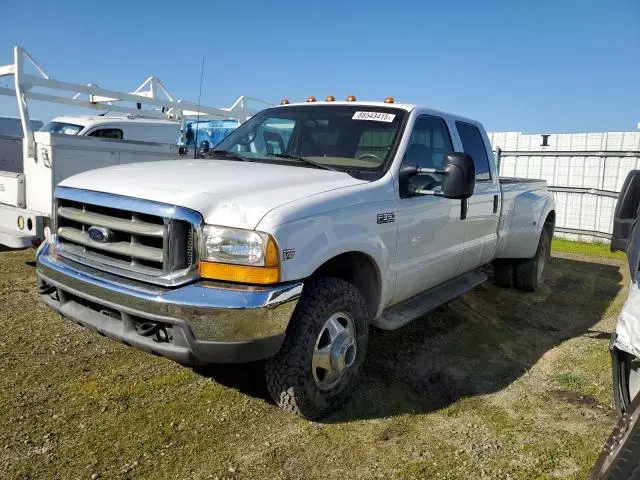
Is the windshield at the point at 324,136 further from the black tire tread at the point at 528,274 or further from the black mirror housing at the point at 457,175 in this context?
the black tire tread at the point at 528,274

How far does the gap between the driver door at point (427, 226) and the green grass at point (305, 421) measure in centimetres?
69

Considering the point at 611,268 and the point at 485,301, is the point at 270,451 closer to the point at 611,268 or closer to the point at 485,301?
the point at 485,301

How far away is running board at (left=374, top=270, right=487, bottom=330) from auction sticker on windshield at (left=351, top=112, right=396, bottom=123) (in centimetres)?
138

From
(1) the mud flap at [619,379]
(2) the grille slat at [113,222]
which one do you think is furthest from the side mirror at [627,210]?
(2) the grille slat at [113,222]

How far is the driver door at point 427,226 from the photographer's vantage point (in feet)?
12.6

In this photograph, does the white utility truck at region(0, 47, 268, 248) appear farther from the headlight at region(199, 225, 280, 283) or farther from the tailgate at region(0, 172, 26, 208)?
the headlight at region(199, 225, 280, 283)

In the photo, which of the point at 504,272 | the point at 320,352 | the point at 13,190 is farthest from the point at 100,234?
the point at 504,272

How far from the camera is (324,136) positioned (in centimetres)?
416

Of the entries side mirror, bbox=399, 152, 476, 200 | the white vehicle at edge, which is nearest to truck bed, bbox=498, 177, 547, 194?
side mirror, bbox=399, 152, 476, 200

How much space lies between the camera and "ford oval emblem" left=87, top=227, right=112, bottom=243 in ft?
10.1

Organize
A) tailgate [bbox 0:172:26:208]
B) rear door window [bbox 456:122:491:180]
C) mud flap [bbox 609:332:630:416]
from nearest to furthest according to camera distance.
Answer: mud flap [bbox 609:332:630:416], rear door window [bbox 456:122:491:180], tailgate [bbox 0:172:26:208]

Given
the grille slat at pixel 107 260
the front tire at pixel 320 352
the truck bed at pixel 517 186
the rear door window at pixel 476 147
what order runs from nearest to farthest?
the grille slat at pixel 107 260 → the front tire at pixel 320 352 → the rear door window at pixel 476 147 → the truck bed at pixel 517 186

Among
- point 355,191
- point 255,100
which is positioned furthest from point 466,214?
point 255,100

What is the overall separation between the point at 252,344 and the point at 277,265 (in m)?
0.41
